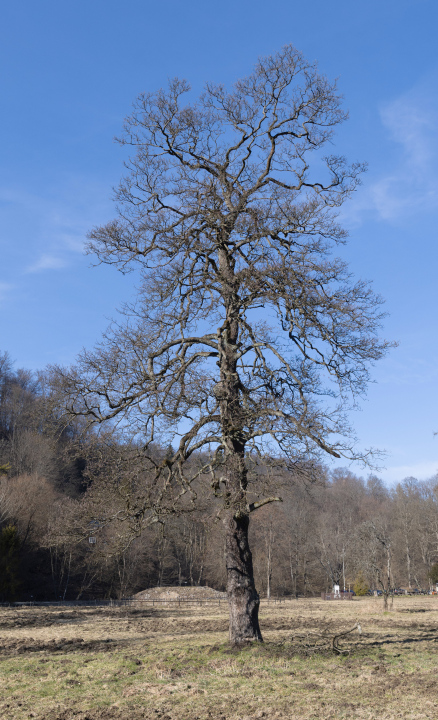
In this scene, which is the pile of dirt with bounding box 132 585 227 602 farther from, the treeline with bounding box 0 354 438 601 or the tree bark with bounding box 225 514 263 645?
the tree bark with bounding box 225 514 263 645

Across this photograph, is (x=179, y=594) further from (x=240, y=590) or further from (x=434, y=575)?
(x=240, y=590)

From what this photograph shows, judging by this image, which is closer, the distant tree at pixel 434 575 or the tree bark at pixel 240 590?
the tree bark at pixel 240 590

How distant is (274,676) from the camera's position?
8.93m

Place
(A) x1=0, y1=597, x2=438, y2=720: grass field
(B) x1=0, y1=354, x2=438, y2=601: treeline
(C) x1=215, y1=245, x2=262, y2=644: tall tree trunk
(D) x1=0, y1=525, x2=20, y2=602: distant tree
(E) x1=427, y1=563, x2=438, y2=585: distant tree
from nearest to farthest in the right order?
(A) x1=0, y1=597, x2=438, y2=720: grass field → (C) x1=215, y1=245, x2=262, y2=644: tall tree trunk → (D) x1=0, y1=525, x2=20, y2=602: distant tree → (B) x1=0, y1=354, x2=438, y2=601: treeline → (E) x1=427, y1=563, x2=438, y2=585: distant tree

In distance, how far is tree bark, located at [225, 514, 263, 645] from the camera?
38.2ft

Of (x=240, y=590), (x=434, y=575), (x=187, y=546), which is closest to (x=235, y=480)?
(x=240, y=590)

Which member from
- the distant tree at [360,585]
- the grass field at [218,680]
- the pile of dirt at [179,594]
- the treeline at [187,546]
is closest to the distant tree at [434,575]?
the treeline at [187,546]

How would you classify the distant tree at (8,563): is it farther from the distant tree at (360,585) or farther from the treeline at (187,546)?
the distant tree at (360,585)

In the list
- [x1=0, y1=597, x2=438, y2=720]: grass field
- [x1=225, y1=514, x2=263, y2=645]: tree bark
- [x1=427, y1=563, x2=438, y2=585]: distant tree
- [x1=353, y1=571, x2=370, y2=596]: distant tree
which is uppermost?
[x1=225, y1=514, x2=263, y2=645]: tree bark

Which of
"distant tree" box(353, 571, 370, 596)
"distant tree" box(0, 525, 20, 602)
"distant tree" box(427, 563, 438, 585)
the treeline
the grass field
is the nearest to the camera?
the grass field

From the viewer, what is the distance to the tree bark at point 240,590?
38.2 ft

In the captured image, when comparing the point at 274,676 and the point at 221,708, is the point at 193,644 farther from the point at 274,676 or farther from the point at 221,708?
the point at 221,708

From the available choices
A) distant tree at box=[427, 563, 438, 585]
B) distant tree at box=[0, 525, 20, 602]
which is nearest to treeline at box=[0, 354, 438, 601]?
distant tree at box=[0, 525, 20, 602]

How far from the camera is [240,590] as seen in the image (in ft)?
38.4
